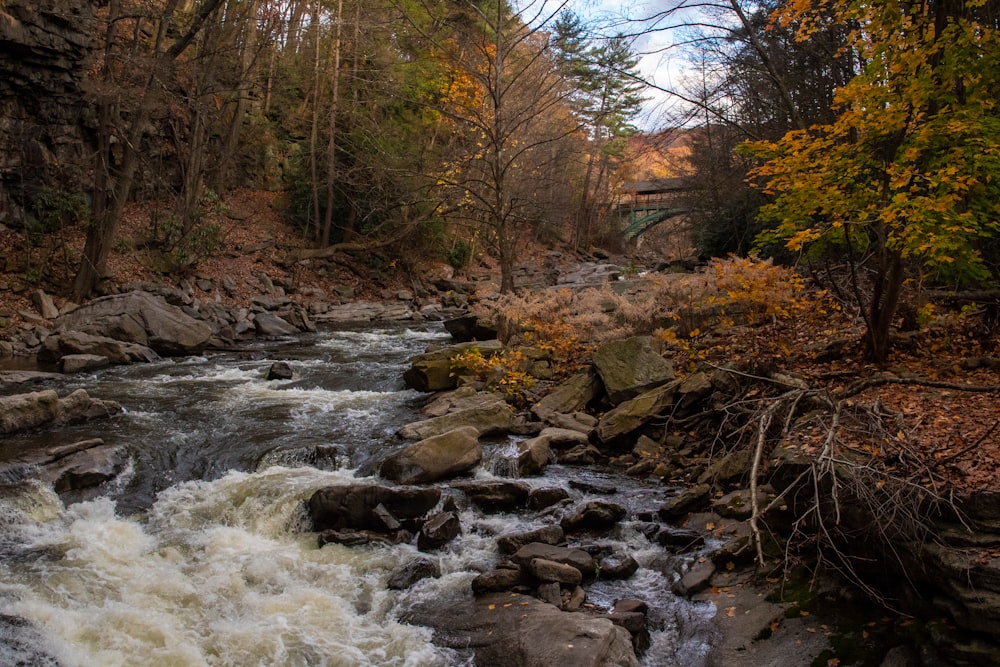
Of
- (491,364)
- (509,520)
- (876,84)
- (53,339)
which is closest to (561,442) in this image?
(509,520)

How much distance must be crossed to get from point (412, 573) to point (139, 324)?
10550mm

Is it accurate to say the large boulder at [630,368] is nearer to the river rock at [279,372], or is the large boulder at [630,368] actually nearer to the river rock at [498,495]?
the river rock at [498,495]

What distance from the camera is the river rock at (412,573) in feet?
18.0

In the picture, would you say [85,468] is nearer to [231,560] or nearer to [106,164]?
[231,560]

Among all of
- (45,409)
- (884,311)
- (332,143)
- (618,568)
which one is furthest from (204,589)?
(332,143)

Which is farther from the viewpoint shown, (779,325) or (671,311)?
(671,311)

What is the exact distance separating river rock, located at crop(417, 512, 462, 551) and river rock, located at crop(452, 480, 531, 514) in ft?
1.75

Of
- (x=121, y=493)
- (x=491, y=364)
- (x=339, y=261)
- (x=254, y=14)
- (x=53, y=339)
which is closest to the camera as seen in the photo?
(x=121, y=493)

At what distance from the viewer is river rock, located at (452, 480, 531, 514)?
6.88 metres

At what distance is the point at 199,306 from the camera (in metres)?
16.8

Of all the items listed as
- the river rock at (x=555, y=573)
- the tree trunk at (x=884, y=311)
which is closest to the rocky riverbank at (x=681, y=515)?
the river rock at (x=555, y=573)

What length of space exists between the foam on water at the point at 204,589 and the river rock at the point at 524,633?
22cm

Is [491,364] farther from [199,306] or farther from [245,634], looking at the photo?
[199,306]

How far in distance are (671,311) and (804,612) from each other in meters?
6.66
